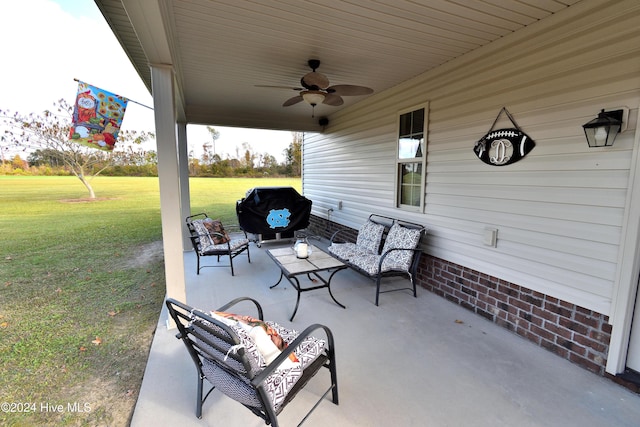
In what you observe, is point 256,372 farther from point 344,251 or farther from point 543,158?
point 344,251

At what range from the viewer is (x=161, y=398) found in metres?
1.90

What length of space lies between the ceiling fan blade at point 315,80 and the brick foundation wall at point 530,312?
2.63 m

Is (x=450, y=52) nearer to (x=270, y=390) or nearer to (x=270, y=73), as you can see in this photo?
(x=270, y=73)

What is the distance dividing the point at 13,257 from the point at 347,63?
22.6 feet

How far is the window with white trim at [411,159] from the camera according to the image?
3.91 metres

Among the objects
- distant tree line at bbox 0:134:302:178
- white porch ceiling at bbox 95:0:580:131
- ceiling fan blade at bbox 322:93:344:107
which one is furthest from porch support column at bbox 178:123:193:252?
distant tree line at bbox 0:134:302:178

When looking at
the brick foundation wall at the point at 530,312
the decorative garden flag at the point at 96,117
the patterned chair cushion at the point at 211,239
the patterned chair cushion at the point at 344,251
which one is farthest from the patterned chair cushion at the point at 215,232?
the brick foundation wall at the point at 530,312

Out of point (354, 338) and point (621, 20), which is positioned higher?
point (621, 20)

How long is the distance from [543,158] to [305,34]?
251 cm

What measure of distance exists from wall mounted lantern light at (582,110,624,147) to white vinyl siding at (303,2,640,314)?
6 centimetres

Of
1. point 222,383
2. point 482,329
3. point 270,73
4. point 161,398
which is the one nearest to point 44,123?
point 270,73

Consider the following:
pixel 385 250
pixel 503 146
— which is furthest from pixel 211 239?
pixel 503 146

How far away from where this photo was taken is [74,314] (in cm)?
314

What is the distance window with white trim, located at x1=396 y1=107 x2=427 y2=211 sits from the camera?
391 cm
